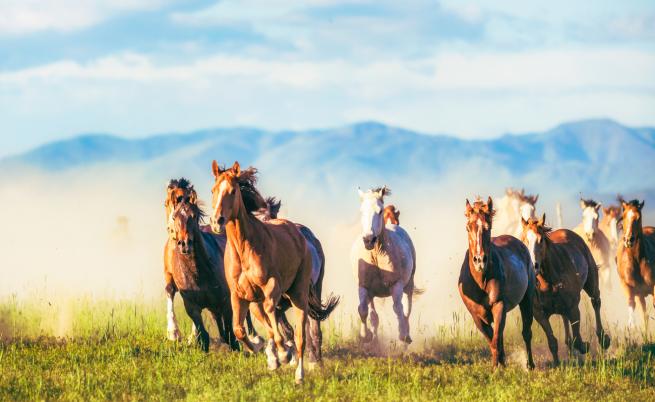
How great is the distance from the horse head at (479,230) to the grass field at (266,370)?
4.69 feet

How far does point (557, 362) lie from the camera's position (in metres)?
16.7

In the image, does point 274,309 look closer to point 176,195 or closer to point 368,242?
point 176,195

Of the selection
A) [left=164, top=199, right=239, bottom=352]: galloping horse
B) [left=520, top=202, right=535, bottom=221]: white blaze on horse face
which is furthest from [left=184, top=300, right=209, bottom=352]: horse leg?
[left=520, top=202, right=535, bottom=221]: white blaze on horse face

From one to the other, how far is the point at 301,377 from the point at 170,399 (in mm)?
1593

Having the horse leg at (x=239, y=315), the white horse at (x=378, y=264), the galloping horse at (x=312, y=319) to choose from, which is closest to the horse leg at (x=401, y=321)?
the white horse at (x=378, y=264)

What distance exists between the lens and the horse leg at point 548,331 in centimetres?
1673

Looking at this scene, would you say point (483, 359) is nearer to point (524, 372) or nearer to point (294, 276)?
point (524, 372)

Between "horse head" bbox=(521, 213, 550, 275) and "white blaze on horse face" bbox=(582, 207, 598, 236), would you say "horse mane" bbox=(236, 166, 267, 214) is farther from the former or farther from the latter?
"white blaze on horse face" bbox=(582, 207, 598, 236)

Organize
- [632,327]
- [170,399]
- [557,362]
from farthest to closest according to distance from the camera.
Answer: [632,327]
[557,362]
[170,399]

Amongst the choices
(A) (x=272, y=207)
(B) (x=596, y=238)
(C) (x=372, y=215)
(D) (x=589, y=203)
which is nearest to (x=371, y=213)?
(C) (x=372, y=215)

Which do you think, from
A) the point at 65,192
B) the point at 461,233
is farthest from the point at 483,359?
the point at 65,192

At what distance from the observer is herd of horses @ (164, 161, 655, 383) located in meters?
14.1

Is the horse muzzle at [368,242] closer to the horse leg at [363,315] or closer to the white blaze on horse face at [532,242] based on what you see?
the horse leg at [363,315]

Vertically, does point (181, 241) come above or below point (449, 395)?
above
